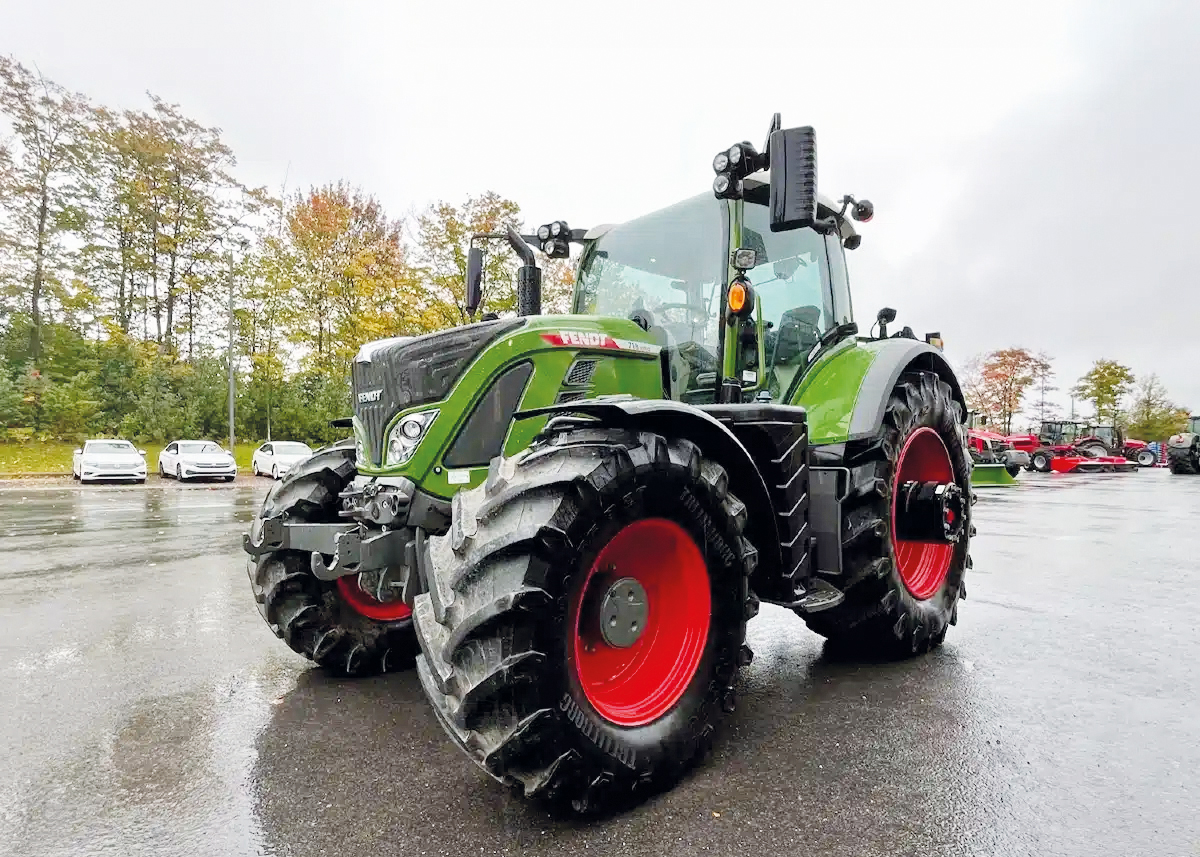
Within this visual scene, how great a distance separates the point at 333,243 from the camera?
972 inches

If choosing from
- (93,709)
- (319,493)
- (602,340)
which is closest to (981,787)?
(602,340)

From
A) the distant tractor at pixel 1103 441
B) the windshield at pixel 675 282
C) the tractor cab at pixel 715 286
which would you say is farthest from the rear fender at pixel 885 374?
the distant tractor at pixel 1103 441

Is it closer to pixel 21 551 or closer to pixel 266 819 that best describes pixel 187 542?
pixel 21 551

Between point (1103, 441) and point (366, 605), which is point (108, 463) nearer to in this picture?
point (366, 605)

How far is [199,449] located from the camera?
22.1 metres

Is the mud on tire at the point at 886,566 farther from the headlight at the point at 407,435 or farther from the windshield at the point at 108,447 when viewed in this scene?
the windshield at the point at 108,447

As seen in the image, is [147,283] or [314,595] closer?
[314,595]

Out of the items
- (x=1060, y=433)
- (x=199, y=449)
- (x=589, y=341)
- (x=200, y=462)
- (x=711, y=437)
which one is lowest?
(x=200, y=462)

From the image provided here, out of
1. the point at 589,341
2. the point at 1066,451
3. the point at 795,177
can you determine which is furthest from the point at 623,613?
the point at 1066,451

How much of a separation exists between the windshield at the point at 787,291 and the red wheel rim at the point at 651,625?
4.71 feet

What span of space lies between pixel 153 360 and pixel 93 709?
29.4 m

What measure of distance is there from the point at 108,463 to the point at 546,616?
22.4 m

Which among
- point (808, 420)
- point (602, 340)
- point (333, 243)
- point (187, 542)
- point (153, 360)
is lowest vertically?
point (187, 542)

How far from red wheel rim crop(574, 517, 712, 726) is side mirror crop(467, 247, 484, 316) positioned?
2.05 m
